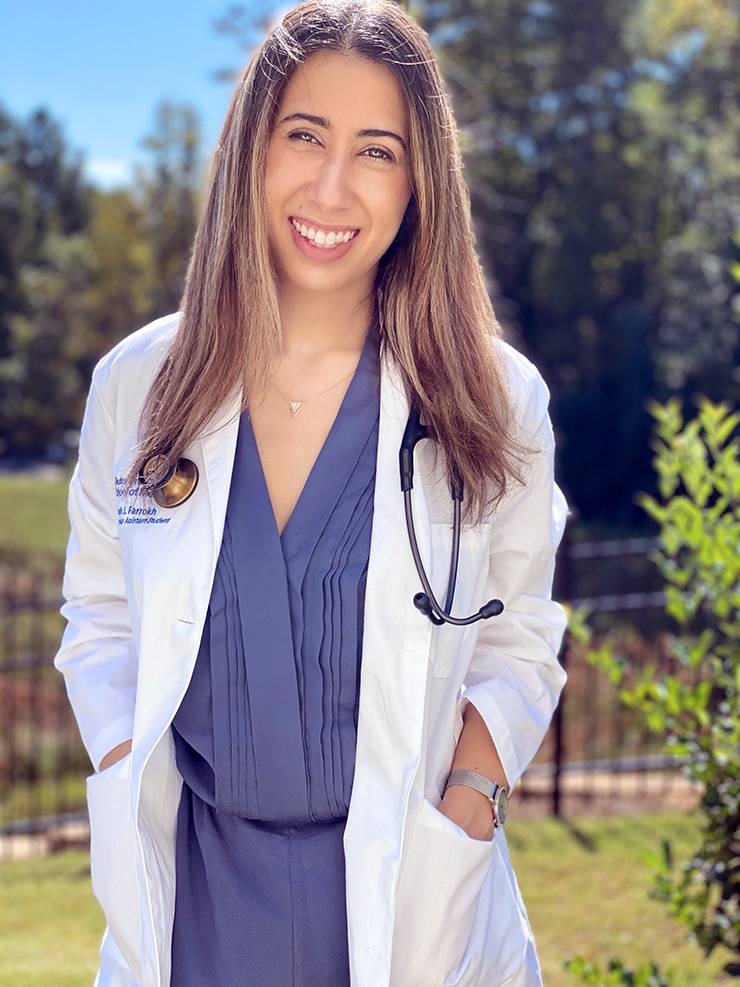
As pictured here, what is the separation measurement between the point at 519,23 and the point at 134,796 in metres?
30.4

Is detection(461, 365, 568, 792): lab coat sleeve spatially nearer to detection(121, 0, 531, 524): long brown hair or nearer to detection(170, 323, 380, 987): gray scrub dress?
detection(121, 0, 531, 524): long brown hair

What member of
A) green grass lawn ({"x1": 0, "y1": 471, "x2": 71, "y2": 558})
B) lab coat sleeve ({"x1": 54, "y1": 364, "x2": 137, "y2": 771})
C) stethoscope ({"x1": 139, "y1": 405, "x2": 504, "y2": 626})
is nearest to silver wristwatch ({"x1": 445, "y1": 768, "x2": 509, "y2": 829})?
stethoscope ({"x1": 139, "y1": 405, "x2": 504, "y2": 626})

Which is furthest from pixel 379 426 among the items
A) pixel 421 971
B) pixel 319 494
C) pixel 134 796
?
pixel 421 971

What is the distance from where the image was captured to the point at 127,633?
208 cm

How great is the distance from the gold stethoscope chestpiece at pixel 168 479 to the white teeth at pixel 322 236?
1.33 feet

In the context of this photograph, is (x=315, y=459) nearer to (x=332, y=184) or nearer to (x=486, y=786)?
(x=332, y=184)

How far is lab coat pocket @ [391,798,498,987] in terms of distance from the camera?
1855 millimetres

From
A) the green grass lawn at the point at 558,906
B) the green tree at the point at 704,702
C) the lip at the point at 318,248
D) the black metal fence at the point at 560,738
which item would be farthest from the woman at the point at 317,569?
the black metal fence at the point at 560,738

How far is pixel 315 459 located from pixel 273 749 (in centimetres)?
47

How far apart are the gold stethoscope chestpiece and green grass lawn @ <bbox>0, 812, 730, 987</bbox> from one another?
2.33 m

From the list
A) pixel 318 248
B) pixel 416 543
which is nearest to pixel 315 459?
pixel 416 543

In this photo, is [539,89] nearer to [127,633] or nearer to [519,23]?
[519,23]

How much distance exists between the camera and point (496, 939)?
6.41 feet

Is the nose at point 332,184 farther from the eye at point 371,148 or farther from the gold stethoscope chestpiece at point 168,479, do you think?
the gold stethoscope chestpiece at point 168,479
